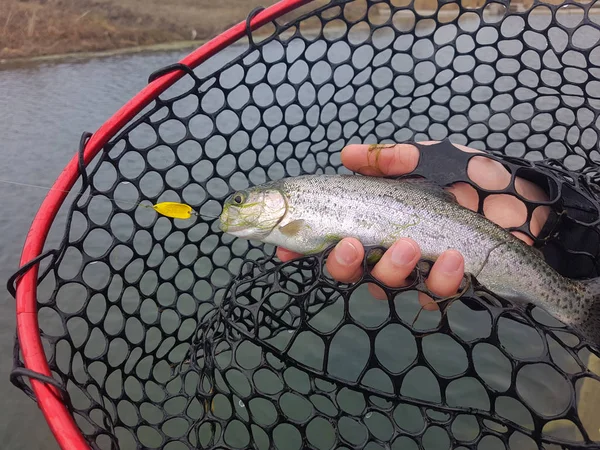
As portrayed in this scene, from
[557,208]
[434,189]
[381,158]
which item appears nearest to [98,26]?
[381,158]

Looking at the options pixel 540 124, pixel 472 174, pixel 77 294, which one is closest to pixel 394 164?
pixel 472 174

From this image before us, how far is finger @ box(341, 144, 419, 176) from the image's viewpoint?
8.77 feet

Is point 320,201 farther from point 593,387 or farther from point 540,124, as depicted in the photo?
point 540,124

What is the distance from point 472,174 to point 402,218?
2.35 feet

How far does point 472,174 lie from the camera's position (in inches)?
107

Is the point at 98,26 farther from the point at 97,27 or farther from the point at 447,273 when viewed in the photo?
the point at 447,273

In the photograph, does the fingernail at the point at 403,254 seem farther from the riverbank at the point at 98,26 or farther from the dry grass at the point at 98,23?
the riverbank at the point at 98,26

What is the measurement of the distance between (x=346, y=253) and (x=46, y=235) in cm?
139

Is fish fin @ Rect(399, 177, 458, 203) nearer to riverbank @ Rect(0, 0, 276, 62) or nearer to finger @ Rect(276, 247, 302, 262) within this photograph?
finger @ Rect(276, 247, 302, 262)

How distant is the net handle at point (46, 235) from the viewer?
1.53 meters

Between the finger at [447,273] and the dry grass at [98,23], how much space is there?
14696mm

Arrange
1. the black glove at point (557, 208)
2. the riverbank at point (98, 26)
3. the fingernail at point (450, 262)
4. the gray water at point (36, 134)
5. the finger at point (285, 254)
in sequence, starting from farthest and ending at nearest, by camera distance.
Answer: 1. the riverbank at point (98, 26)
2. the gray water at point (36, 134)
3. the finger at point (285, 254)
4. the black glove at point (557, 208)
5. the fingernail at point (450, 262)

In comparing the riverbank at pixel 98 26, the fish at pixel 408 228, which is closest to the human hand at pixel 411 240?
the fish at pixel 408 228

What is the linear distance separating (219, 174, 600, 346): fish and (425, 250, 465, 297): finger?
20 cm
